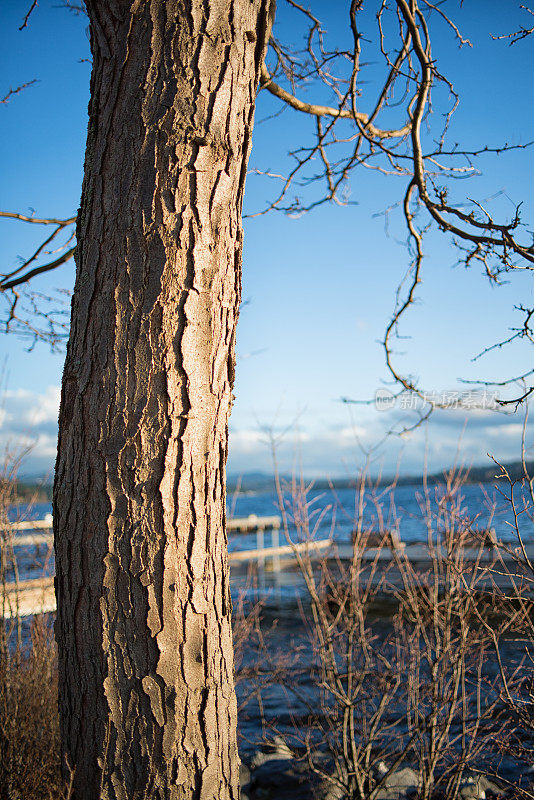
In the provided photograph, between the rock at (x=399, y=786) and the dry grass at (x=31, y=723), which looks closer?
the dry grass at (x=31, y=723)

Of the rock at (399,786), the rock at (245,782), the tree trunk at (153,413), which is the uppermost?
the tree trunk at (153,413)

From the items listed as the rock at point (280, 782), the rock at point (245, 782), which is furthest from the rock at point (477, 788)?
the rock at point (245, 782)

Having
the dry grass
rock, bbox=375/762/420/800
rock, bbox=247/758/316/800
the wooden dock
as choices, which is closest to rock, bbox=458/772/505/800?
rock, bbox=375/762/420/800

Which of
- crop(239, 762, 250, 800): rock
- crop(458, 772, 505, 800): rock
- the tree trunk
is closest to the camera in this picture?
the tree trunk

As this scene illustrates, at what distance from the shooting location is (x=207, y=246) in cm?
150

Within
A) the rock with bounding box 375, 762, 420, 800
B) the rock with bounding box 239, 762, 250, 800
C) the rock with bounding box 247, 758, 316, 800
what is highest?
the rock with bounding box 375, 762, 420, 800

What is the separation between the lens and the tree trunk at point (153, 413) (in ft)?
4.50

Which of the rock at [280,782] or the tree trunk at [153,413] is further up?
the tree trunk at [153,413]

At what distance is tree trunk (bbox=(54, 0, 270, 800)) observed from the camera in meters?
1.37

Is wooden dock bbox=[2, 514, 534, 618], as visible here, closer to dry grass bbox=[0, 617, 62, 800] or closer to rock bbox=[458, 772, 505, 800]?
dry grass bbox=[0, 617, 62, 800]

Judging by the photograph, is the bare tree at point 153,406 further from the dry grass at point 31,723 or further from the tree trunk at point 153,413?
the dry grass at point 31,723

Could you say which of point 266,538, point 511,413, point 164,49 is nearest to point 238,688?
point 511,413

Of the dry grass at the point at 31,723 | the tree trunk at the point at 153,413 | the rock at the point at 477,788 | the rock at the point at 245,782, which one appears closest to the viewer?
the tree trunk at the point at 153,413

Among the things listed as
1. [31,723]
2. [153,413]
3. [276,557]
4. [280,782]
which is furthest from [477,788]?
[276,557]
